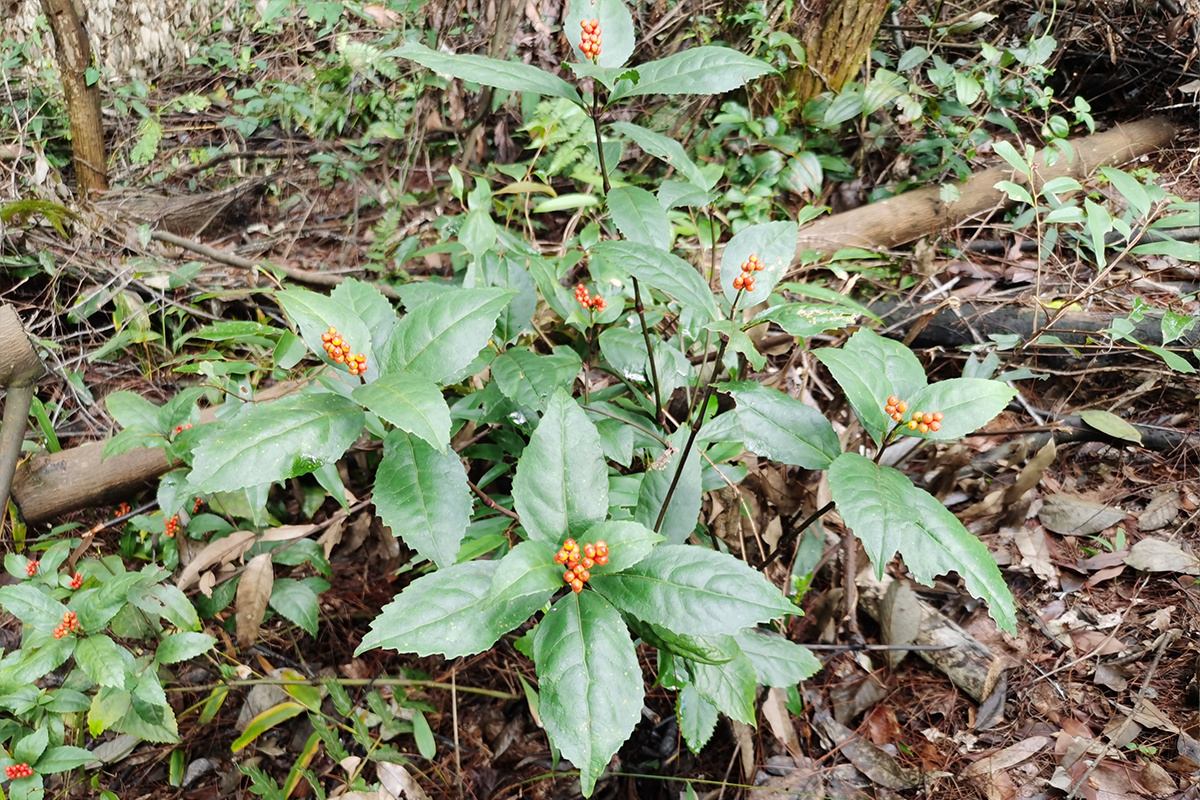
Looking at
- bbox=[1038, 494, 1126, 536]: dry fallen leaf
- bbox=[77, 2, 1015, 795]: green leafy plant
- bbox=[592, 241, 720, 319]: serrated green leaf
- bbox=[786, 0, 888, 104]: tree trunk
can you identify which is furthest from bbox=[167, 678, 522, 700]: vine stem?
bbox=[786, 0, 888, 104]: tree trunk

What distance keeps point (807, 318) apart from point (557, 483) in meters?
0.58

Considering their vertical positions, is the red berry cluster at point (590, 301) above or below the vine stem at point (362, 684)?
above

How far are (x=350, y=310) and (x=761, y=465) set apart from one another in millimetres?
1493

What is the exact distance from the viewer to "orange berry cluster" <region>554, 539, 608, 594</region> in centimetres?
114

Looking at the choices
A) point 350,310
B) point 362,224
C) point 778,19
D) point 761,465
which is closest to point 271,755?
point 350,310

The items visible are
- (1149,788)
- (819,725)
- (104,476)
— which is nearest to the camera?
(1149,788)

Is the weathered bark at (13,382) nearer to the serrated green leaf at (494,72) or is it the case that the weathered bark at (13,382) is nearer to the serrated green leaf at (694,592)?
the serrated green leaf at (494,72)

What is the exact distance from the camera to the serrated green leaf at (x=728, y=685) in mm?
1430

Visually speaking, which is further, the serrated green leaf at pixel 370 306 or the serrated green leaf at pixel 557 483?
the serrated green leaf at pixel 370 306

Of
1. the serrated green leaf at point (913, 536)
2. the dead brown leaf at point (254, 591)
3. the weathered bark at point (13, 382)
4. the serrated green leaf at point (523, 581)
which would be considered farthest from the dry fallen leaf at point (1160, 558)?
the weathered bark at point (13, 382)

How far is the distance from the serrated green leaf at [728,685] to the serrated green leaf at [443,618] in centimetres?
52

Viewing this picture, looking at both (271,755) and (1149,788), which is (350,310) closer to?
(271,755)

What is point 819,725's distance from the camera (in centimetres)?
194

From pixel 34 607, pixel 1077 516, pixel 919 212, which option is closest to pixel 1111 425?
pixel 1077 516
